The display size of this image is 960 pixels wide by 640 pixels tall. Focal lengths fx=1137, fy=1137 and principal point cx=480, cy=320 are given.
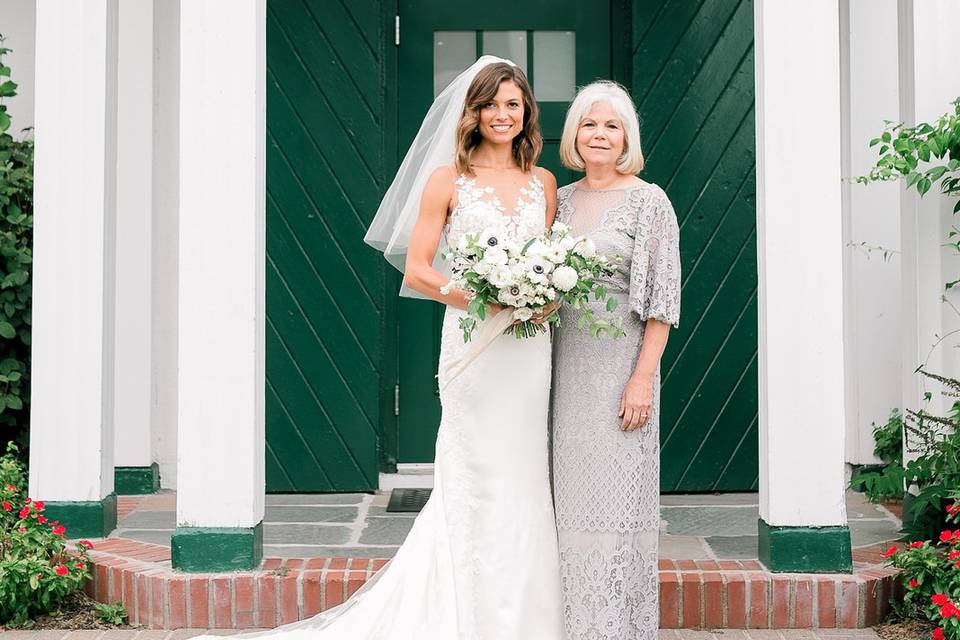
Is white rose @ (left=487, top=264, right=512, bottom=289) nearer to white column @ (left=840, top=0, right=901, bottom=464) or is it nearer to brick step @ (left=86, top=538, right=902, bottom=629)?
Result: brick step @ (left=86, top=538, right=902, bottom=629)

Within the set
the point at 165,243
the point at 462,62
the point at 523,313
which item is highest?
the point at 462,62

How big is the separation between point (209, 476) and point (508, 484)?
4.32ft

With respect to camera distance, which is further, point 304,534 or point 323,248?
point 323,248

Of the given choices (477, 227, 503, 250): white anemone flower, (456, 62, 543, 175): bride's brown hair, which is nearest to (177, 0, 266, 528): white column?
(456, 62, 543, 175): bride's brown hair

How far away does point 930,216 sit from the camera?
519 centimetres

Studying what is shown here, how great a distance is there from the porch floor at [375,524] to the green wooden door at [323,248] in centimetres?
29

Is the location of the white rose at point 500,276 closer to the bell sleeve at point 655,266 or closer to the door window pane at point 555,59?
the bell sleeve at point 655,266

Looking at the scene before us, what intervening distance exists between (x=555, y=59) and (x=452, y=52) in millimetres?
571

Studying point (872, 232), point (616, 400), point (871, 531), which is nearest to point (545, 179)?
point (616, 400)

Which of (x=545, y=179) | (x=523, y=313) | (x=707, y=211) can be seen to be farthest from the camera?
(x=707, y=211)

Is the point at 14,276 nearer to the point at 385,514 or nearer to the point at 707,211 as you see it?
the point at 385,514

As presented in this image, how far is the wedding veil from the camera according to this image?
13.7 feet

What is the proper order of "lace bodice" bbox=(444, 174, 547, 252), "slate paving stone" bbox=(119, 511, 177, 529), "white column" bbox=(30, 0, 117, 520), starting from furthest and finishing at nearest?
"slate paving stone" bbox=(119, 511, 177, 529) → "white column" bbox=(30, 0, 117, 520) → "lace bodice" bbox=(444, 174, 547, 252)

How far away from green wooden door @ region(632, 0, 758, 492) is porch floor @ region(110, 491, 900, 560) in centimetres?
34
